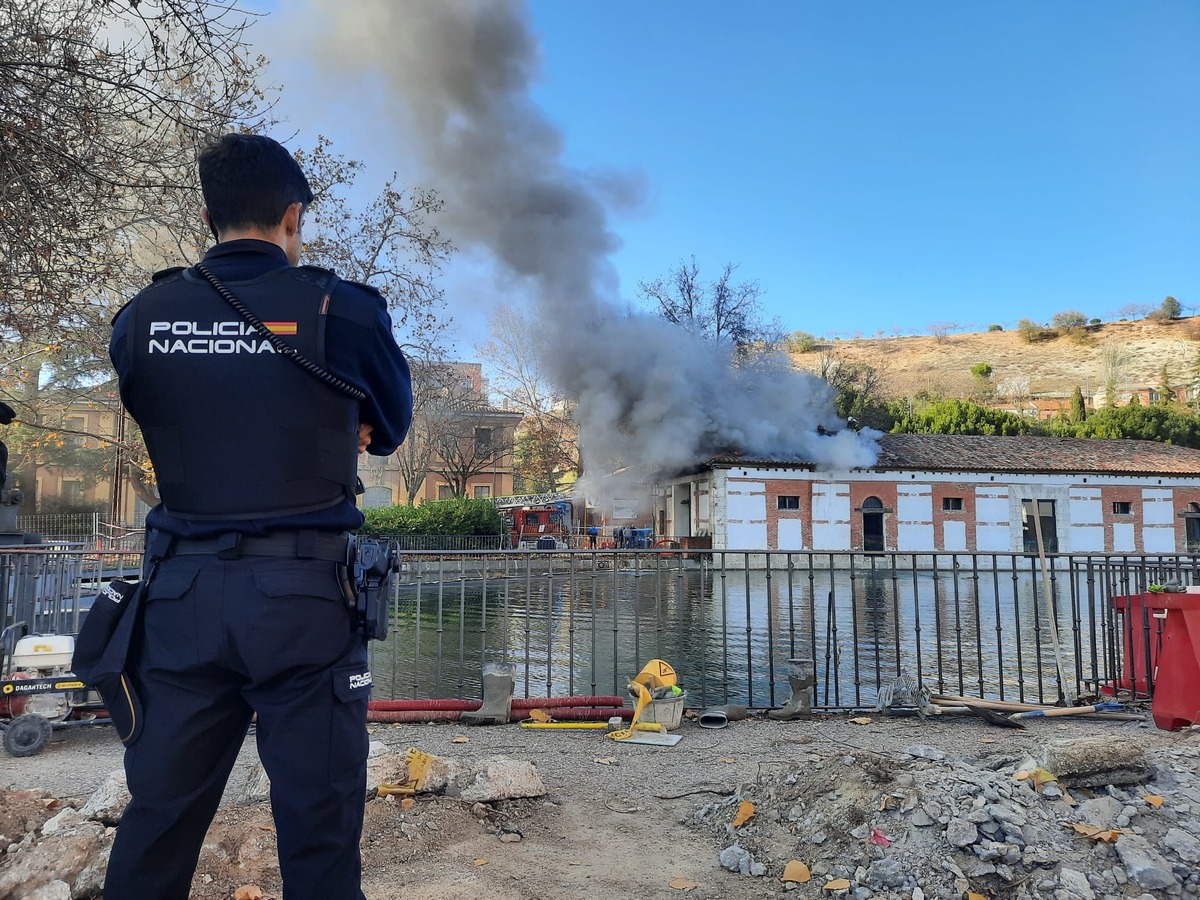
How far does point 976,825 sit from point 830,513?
27747mm

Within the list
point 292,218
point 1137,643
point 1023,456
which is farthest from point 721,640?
point 1023,456

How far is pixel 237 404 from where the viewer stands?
1.54 m

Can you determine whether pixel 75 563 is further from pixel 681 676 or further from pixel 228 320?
pixel 228 320

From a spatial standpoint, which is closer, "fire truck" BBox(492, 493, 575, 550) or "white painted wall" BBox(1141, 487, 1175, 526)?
"white painted wall" BBox(1141, 487, 1175, 526)

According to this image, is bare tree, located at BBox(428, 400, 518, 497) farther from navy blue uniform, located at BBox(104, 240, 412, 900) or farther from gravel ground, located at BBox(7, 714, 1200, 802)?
navy blue uniform, located at BBox(104, 240, 412, 900)

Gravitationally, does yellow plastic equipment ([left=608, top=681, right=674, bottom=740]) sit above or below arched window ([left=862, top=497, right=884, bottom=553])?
below

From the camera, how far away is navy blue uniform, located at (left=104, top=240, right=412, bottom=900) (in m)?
1.47

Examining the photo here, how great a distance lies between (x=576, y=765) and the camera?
419cm

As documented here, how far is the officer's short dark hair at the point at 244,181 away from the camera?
5.71 feet

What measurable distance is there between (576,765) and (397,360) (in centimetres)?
314

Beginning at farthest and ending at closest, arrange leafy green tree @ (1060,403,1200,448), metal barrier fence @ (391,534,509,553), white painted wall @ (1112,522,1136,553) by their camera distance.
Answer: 1. leafy green tree @ (1060,403,1200,448)
2. white painted wall @ (1112,522,1136,553)
3. metal barrier fence @ (391,534,509,553)

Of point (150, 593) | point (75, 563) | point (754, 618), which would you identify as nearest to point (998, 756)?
point (150, 593)

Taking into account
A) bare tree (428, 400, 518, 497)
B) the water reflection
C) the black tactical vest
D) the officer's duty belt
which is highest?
bare tree (428, 400, 518, 497)

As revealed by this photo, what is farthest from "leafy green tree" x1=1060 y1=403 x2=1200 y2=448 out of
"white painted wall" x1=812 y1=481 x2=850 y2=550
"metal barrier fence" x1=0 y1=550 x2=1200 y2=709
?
"metal barrier fence" x1=0 y1=550 x2=1200 y2=709
